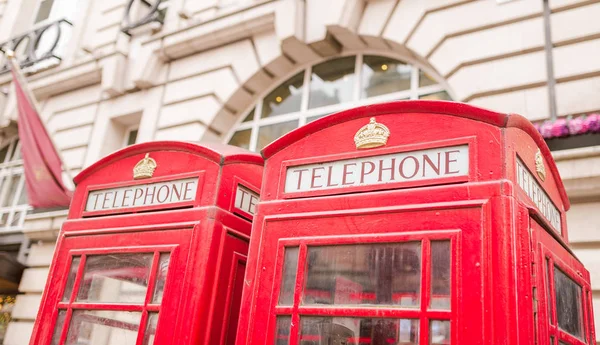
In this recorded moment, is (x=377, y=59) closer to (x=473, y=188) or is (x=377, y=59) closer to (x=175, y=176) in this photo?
(x=175, y=176)

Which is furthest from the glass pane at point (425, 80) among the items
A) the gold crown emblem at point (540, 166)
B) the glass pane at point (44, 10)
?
the glass pane at point (44, 10)

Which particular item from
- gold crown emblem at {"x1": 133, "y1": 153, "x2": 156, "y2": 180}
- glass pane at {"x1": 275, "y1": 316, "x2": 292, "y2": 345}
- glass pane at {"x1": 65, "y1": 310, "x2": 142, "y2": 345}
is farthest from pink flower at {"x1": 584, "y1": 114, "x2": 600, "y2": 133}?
glass pane at {"x1": 65, "y1": 310, "x2": 142, "y2": 345}

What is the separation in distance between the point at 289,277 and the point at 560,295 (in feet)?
4.61

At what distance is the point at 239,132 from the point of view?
8539 mm

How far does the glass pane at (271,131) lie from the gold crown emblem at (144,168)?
157 inches

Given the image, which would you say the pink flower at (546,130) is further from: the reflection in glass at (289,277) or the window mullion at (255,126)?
the window mullion at (255,126)

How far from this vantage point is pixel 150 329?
10.9 ft

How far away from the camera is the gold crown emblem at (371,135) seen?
2.90 meters

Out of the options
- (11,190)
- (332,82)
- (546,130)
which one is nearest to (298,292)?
(546,130)

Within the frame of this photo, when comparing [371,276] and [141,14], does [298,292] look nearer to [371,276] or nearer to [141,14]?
[371,276]

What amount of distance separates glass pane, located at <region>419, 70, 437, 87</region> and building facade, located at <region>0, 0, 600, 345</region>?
0.02 meters

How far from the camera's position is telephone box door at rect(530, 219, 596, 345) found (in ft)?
8.26

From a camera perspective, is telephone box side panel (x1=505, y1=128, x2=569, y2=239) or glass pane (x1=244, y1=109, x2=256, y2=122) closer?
telephone box side panel (x1=505, y1=128, x2=569, y2=239)

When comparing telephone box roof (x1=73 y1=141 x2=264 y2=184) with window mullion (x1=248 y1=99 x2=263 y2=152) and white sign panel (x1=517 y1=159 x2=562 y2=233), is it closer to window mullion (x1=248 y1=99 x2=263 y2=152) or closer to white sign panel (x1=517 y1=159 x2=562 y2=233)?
white sign panel (x1=517 y1=159 x2=562 y2=233)
